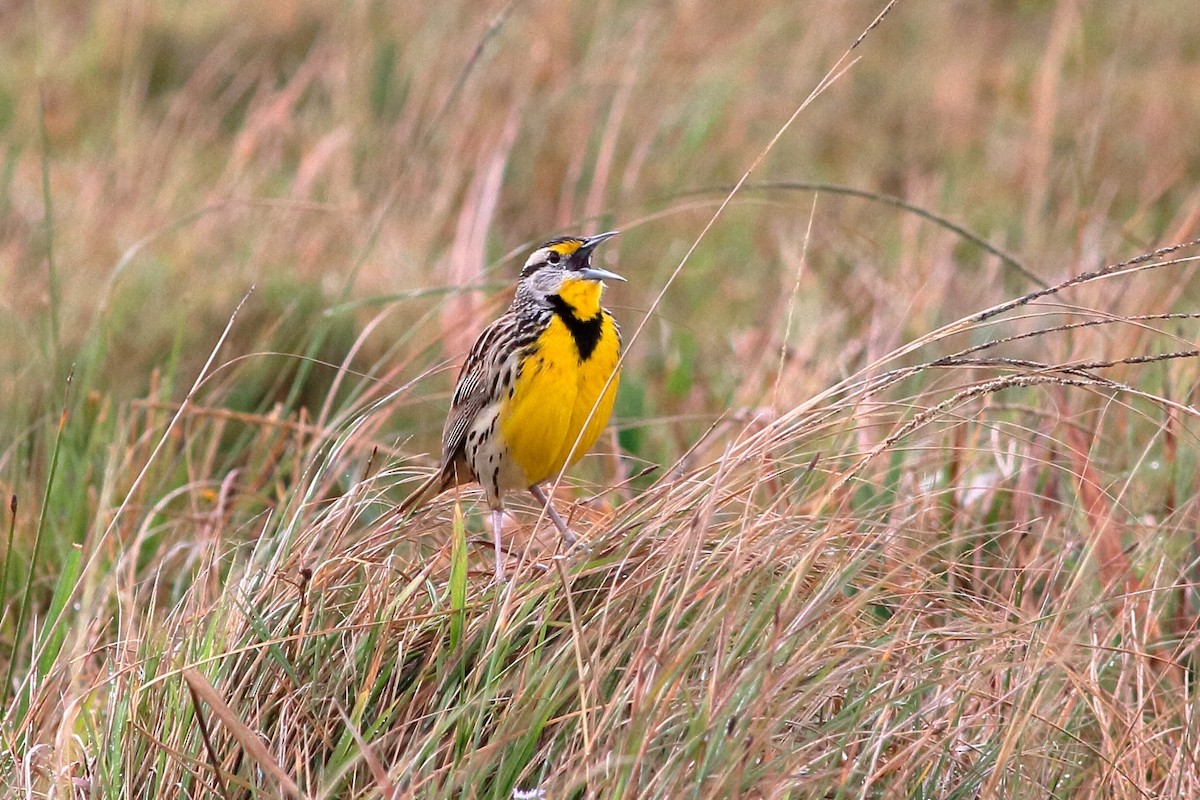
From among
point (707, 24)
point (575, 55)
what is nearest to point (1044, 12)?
point (707, 24)

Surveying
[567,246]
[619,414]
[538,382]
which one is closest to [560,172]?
[619,414]

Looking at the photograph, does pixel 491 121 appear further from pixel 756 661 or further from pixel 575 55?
pixel 756 661

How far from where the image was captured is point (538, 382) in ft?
11.8

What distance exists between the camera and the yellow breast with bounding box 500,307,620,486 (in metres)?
3.58

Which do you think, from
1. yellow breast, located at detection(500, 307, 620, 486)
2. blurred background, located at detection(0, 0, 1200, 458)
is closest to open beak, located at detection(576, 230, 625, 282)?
yellow breast, located at detection(500, 307, 620, 486)

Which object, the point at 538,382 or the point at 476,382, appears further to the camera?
the point at 476,382

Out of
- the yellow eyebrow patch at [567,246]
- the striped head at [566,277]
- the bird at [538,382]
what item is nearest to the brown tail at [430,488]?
the bird at [538,382]

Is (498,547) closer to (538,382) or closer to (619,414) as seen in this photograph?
(538,382)

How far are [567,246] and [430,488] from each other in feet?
2.06

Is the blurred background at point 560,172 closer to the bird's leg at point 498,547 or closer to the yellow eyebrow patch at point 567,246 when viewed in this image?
the yellow eyebrow patch at point 567,246

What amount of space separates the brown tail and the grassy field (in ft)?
0.30

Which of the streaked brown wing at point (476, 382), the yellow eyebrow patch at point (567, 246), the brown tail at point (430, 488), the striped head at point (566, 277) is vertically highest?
the yellow eyebrow patch at point (567, 246)

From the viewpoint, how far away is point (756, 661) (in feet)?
7.92

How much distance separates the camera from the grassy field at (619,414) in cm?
259
